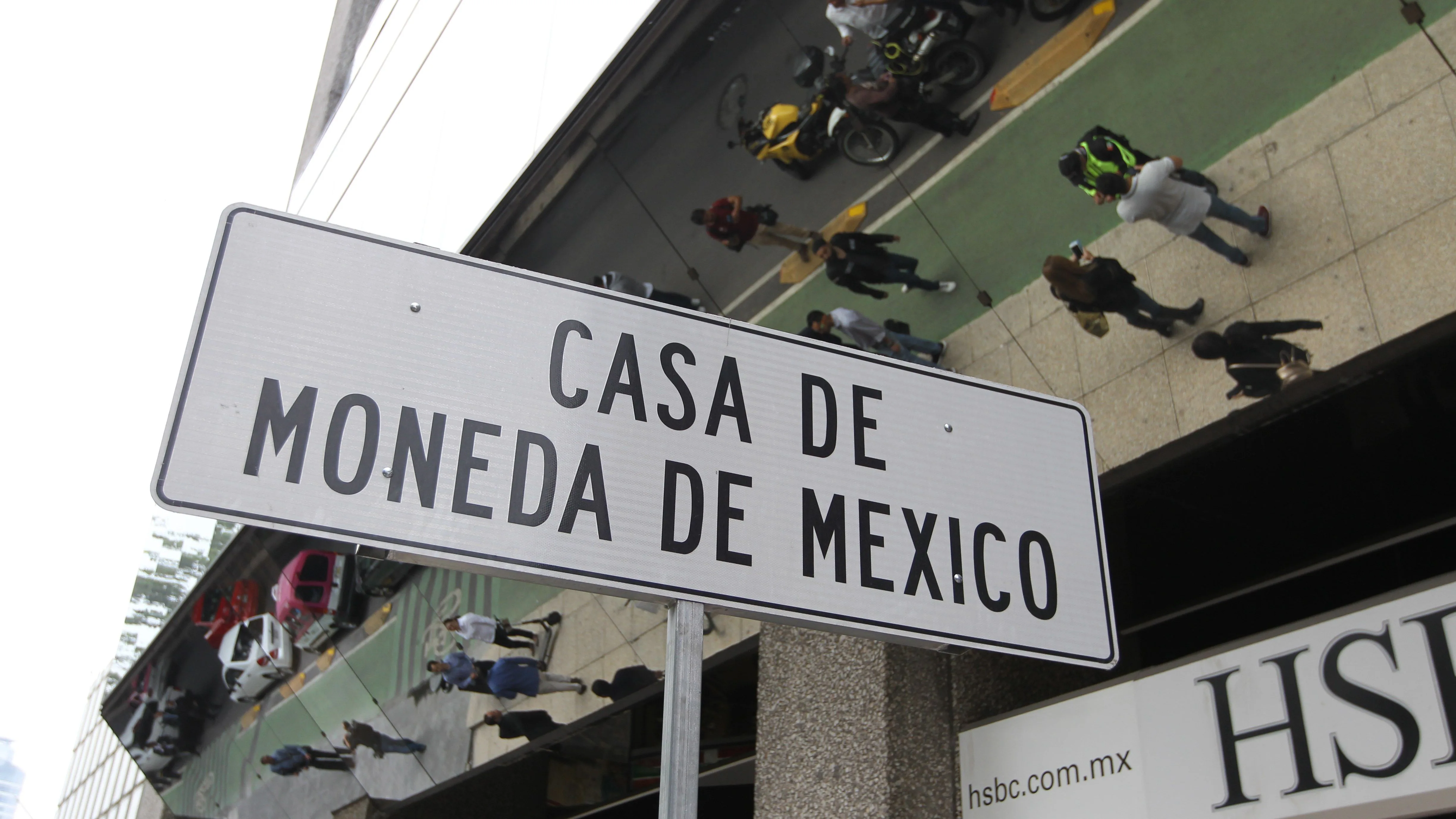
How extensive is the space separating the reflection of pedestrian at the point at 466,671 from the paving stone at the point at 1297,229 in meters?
6.69

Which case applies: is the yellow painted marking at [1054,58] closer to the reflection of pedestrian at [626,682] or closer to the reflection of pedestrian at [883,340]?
the reflection of pedestrian at [883,340]

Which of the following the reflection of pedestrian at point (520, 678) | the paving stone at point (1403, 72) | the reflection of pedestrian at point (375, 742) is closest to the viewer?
the paving stone at point (1403, 72)

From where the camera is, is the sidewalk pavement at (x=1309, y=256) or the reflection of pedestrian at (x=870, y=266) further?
the reflection of pedestrian at (x=870, y=266)

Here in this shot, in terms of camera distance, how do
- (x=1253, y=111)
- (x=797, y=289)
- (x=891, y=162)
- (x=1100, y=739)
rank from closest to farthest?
(x=1100, y=739), (x=1253, y=111), (x=891, y=162), (x=797, y=289)

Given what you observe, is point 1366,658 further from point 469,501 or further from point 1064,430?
point 469,501

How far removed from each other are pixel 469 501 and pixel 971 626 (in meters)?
1.03

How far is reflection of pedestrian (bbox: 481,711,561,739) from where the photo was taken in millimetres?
9203

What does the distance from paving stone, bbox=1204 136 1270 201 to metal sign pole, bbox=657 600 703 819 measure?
412 cm

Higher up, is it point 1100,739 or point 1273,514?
point 1273,514

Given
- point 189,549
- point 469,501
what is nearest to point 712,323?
point 469,501

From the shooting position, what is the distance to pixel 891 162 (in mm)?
7039

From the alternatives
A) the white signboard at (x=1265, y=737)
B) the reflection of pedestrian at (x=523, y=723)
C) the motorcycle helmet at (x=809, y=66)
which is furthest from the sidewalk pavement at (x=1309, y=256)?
the reflection of pedestrian at (x=523, y=723)

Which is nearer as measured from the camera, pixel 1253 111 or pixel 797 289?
pixel 1253 111

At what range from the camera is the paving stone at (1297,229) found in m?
4.65
